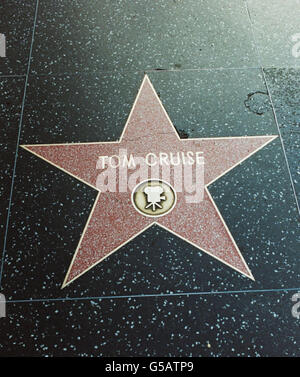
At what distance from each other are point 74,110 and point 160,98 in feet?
1.12

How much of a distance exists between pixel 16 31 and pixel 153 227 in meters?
1.19

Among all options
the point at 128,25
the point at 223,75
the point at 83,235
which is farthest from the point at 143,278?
the point at 128,25

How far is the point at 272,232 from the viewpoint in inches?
45.6

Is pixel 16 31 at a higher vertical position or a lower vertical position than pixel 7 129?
higher

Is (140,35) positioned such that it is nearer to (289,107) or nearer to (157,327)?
(289,107)

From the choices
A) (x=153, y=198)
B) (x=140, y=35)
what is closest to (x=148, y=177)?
(x=153, y=198)

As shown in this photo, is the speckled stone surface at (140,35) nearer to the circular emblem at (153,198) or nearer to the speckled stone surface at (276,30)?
the speckled stone surface at (276,30)

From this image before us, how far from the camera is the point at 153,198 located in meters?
1.20

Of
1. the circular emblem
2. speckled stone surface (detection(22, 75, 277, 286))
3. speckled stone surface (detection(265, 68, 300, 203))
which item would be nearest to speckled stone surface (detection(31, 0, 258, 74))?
speckled stone surface (detection(265, 68, 300, 203))

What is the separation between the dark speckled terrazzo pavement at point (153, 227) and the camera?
3.32ft

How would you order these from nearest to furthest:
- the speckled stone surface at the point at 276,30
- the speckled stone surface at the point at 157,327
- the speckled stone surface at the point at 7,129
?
the speckled stone surface at the point at 157,327 → the speckled stone surface at the point at 7,129 → the speckled stone surface at the point at 276,30

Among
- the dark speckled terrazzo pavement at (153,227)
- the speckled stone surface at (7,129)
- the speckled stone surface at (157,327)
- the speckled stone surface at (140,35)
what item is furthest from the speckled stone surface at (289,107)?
the speckled stone surface at (7,129)

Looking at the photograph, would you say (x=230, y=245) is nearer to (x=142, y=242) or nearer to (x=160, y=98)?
(x=142, y=242)

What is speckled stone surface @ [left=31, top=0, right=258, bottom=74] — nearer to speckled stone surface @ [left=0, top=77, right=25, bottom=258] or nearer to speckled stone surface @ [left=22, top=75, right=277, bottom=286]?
speckled stone surface @ [left=0, top=77, right=25, bottom=258]
